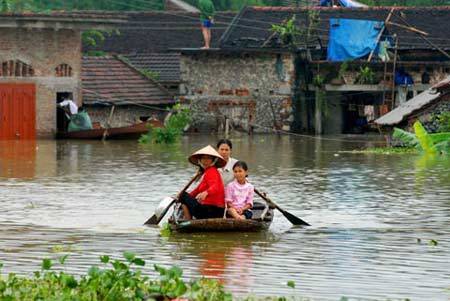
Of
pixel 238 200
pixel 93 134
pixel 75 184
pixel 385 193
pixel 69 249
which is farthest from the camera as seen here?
pixel 93 134

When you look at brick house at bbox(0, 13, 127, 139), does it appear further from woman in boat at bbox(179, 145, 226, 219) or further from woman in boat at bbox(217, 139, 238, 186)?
woman in boat at bbox(179, 145, 226, 219)

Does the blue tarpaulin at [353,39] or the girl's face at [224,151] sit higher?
the blue tarpaulin at [353,39]

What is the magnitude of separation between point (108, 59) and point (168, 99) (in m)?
2.65

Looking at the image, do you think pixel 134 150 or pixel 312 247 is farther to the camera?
pixel 134 150

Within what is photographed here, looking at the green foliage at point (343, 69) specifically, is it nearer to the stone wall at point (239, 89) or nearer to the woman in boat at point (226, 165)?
the stone wall at point (239, 89)

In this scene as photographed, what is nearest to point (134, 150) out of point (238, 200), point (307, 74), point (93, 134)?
point (93, 134)

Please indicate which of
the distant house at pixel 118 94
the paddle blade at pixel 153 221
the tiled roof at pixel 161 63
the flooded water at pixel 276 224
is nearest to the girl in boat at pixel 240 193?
the flooded water at pixel 276 224

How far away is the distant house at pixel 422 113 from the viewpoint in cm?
3803

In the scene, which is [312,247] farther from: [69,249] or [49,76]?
[49,76]

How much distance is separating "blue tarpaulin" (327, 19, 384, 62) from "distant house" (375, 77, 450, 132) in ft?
28.3

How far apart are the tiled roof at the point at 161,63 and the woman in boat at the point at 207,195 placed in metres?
32.5

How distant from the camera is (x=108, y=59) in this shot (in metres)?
47.8

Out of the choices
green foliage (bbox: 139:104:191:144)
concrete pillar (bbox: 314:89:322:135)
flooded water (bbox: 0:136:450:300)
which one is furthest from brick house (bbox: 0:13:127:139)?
concrete pillar (bbox: 314:89:322:135)

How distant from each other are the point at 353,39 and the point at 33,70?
457 inches
